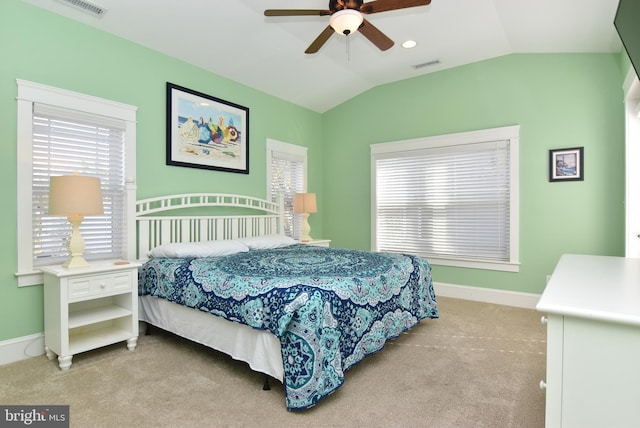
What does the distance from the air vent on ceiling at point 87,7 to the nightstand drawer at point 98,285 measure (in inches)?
83.9

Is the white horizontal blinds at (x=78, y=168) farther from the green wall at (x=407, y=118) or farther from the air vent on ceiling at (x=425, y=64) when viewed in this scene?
the air vent on ceiling at (x=425, y=64)

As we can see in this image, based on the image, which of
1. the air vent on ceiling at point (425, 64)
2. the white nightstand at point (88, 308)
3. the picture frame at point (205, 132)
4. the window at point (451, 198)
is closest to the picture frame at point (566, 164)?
the window at point (451, 198)

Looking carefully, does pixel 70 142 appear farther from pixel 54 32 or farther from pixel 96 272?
pixel 96 272

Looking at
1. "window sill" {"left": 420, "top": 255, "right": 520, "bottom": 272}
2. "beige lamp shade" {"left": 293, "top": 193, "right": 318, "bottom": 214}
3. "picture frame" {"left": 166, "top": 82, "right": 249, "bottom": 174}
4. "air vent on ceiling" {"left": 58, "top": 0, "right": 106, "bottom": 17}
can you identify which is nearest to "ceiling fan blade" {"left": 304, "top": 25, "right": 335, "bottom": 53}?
"picture frame" {"left": 166, "top": 82, "right": 249, "bottom": 174}

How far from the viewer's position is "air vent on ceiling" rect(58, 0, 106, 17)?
8.64ft

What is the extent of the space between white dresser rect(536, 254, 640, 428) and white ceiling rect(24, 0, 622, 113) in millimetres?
2865

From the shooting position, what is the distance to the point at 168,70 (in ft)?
11.4

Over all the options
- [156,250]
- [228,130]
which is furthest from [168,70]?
[156,250]

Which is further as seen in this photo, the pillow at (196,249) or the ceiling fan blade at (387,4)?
the pillow at (196,249)

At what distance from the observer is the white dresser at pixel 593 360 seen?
959 millimetres

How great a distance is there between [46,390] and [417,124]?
180 inches

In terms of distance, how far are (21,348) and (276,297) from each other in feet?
7.07

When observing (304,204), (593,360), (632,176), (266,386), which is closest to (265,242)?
(304,204)

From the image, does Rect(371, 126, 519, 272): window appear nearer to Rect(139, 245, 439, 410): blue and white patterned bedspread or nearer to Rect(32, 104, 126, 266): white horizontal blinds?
Rect(139, 245, 439, 410): blue and white patterned bedspread
